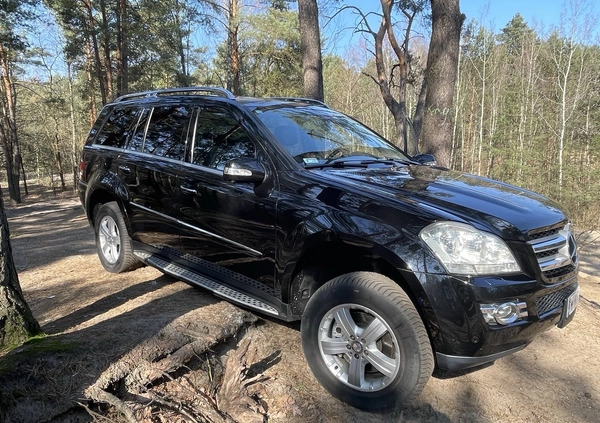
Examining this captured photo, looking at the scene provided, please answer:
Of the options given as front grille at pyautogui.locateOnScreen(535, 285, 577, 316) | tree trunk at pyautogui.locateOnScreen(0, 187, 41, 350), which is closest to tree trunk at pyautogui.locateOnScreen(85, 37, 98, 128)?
tree trunk at pyautogui.locateOnScreen(0, 187, 41, 350)

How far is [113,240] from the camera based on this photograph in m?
4.93

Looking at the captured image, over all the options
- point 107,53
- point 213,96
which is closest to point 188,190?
point 213,96

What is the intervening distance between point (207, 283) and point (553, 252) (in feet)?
8.41

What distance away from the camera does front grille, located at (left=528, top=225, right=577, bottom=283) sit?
248 cm

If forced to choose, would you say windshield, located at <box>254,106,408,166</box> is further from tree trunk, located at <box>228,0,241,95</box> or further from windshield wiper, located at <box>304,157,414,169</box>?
tree trunk, located at <box>228,0,241,95</box>

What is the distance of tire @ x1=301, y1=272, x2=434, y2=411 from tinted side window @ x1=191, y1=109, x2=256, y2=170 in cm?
136

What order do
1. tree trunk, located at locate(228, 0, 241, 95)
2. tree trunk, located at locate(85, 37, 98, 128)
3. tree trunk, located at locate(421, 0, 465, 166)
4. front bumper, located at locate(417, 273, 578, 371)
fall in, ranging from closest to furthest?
front bumper, located at locate(417, 273, 578, 371) → tree trunk, located at locate(421, 0, 465, 166) → tree trunk, located at locate(228, 0, 241, 95) → tree trunk, located at locate(85, 37, 98, 128)

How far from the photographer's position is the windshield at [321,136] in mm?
3363

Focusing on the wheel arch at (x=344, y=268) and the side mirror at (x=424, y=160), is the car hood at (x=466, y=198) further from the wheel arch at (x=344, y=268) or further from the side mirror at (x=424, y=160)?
the side mirror at (x=424, y=160)

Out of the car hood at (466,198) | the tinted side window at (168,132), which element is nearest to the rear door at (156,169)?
the tinted side window at (168,132)

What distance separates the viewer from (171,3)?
20.2 m

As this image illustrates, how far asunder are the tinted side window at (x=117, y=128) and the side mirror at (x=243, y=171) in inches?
88.0

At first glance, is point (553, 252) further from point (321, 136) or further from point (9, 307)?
point (9, 307)

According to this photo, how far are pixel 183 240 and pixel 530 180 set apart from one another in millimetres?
24558
